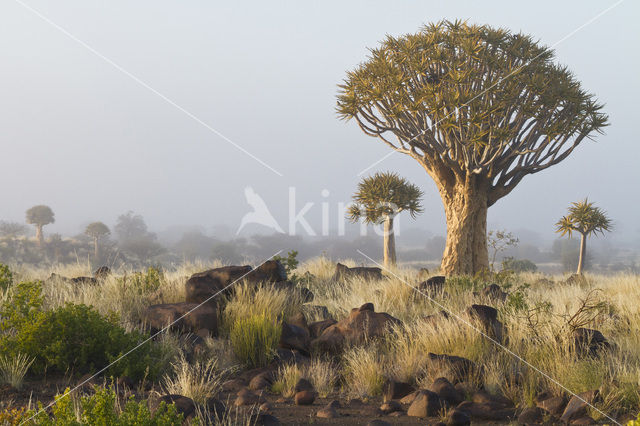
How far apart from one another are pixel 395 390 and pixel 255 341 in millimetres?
2058

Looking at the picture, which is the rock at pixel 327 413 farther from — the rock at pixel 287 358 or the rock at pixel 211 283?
the rock at pixel 211 283

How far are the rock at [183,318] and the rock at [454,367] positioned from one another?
3.30 m

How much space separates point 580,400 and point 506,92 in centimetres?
1039

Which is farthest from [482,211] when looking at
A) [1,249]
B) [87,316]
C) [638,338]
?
[1,249]

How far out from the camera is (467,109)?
13352 mm

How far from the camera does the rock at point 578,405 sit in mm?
4422

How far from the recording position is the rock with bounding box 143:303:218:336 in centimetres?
731

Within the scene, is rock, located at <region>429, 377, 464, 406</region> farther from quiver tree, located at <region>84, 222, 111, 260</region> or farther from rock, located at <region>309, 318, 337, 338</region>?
quiver tree, located at <region>84, 222, 111, 260</region>

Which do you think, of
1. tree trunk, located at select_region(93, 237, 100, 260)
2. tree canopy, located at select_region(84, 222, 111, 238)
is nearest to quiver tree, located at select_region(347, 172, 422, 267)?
tree trunk, located at select_region(93, 237, 100, 260)

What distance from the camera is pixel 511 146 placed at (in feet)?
47.0

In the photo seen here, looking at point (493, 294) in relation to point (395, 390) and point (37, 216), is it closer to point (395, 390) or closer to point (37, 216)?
point (395, 390)

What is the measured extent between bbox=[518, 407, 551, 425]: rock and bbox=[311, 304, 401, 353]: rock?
2445 millimetres

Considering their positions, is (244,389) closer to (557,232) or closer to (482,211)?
A: (482,211)

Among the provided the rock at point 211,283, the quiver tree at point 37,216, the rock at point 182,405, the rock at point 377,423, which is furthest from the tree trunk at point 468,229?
the quiver tree at point 37,216
